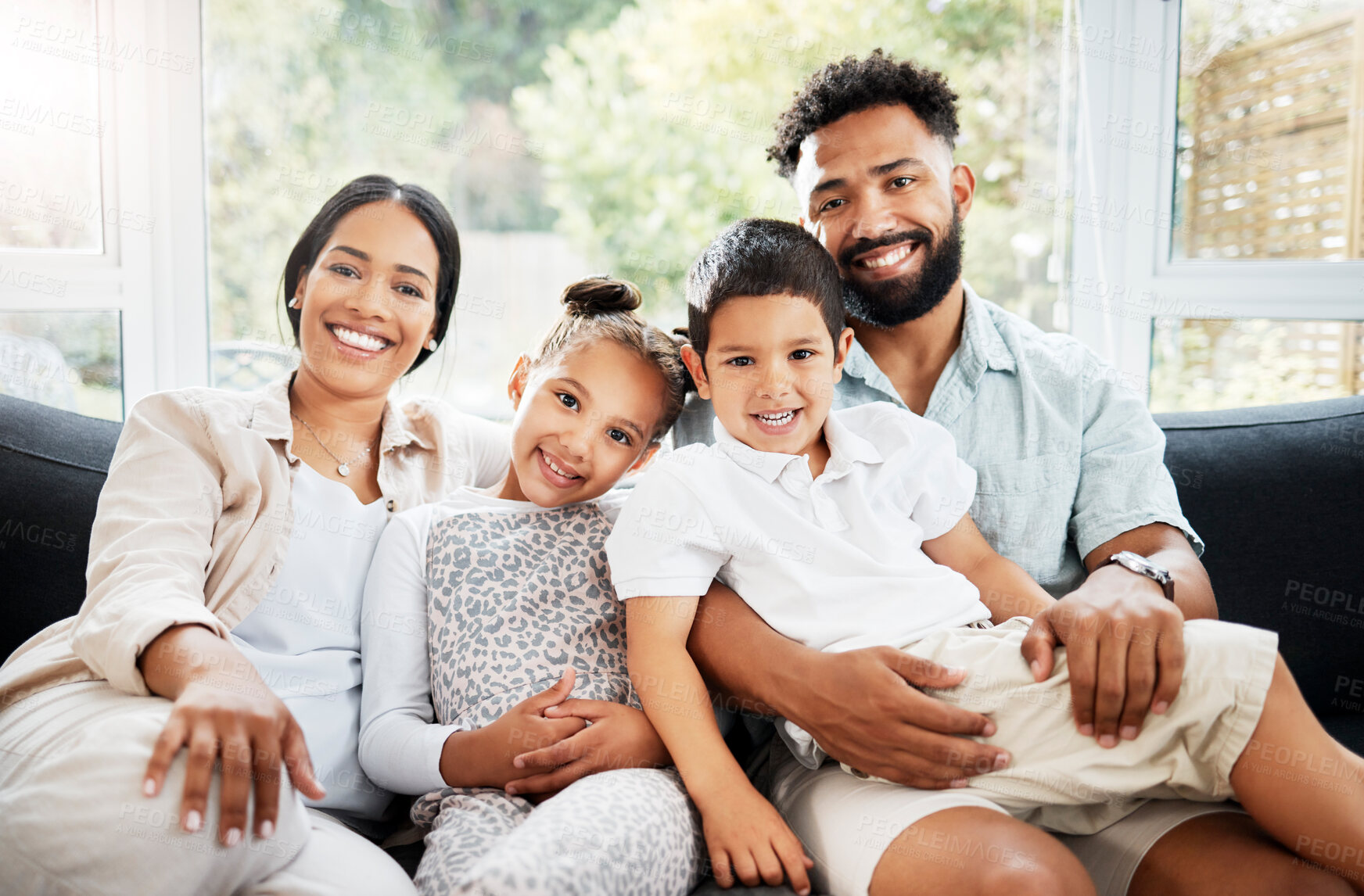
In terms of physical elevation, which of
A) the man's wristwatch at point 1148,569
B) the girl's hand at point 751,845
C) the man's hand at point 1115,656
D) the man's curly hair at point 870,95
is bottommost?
the girl's hand at point 751,845

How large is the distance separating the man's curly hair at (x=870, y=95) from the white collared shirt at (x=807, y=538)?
622 mm

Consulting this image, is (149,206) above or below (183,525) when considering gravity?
above

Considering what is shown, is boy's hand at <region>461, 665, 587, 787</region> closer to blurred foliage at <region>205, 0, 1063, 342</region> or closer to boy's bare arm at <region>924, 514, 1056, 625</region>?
boy's bare arm at <region>924, 514, 1056, 625</region>

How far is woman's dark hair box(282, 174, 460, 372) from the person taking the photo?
1552 mm

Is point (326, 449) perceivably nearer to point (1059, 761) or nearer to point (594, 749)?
point (594, 749)

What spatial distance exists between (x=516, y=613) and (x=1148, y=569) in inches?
34.3

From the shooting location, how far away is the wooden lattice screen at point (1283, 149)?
7.11ft

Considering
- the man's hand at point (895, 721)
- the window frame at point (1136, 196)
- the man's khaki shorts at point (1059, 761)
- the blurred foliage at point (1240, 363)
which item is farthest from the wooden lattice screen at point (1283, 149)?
the man's hand at point (895, 721)

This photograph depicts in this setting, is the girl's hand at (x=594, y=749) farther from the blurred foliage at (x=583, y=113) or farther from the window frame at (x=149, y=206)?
the blurred foliage at (x=583, y=113)

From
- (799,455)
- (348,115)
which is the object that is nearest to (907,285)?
(799,455)

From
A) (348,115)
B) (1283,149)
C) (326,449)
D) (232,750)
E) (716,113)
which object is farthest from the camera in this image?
(716,113)

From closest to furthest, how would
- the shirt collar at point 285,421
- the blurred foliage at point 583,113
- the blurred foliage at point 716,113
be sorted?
the shirt collar at point 285,421, the blurred foliage at point 583,113, the blurred foliage at point 716,113

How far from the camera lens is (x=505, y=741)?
3.77ft

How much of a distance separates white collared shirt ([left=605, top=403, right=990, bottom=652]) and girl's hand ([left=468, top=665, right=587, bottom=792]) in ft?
0.58
